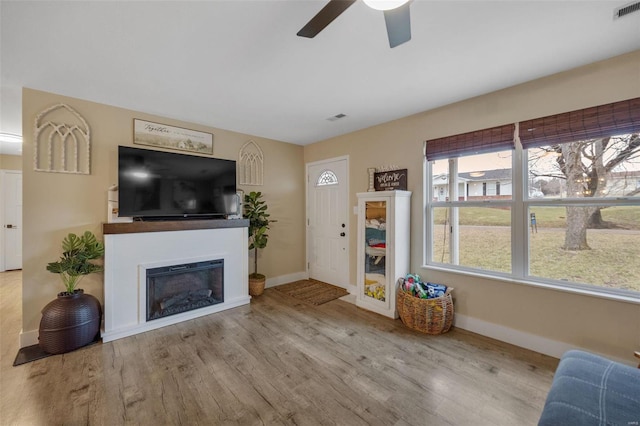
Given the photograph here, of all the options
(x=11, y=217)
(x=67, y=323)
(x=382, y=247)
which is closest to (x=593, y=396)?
(x=382, y=247)

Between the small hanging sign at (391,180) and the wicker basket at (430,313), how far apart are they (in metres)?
1.40

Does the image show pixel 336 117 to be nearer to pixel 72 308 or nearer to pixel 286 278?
pixel 286 278

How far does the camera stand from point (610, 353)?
6.94 ft

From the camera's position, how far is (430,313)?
2752 millimetres

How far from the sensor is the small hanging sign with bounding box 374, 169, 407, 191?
3.42 metres

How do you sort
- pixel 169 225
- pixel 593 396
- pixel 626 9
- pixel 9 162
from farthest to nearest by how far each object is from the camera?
pixel 9 162, pixel 169 225, pixel 626 9, pixel 593 396

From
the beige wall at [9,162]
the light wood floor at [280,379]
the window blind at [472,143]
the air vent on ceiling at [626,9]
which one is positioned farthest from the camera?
the beige wall at [9,162]

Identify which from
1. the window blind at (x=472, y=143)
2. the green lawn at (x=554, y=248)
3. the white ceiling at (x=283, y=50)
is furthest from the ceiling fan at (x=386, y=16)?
the green lawn at (x=554, y=248)

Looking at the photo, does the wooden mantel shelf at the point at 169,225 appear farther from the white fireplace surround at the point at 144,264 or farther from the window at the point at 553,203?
the window at the point at 553,203

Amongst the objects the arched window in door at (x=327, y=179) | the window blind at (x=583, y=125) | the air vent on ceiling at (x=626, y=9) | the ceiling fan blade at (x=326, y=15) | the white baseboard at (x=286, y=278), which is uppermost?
the air vent on ceiling at (x=626, y=9)

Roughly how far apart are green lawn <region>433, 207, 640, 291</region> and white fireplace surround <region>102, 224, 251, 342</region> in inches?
109

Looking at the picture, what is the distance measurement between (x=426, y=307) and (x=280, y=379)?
1633mm

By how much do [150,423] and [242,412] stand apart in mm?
564

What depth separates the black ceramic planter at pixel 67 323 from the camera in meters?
2.38
